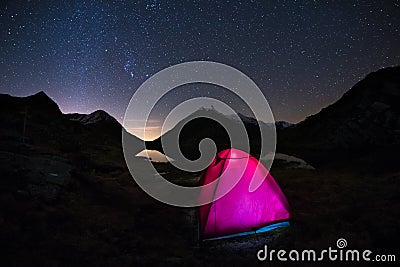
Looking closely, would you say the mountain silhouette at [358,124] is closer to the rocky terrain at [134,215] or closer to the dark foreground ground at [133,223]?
the rocky terrain at [134,215]

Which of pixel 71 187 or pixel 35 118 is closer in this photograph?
pixel 71 187

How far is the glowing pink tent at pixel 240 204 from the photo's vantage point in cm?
775

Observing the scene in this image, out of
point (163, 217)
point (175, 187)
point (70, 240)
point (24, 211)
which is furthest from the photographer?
point (175, 187)

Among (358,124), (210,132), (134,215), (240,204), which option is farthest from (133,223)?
(210,132)

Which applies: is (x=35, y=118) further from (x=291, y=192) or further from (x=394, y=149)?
(x=394, y=149)

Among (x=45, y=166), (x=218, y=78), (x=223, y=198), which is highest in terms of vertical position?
(x=218, y=78)

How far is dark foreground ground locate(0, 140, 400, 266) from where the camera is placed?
22.6 feet

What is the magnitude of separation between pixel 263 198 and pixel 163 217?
12.2ft

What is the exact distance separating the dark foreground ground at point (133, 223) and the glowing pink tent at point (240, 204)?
0.32 m

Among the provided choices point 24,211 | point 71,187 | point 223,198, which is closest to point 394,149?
point 223,198

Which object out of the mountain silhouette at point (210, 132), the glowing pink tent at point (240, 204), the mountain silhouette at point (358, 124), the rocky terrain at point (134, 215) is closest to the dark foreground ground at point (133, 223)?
the rocky terrain at point (134, 215)

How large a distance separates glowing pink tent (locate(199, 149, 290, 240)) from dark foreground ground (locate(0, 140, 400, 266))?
318mm

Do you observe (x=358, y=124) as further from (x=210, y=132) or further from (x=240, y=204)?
(x=210, y=132)

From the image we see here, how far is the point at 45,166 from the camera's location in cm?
1280
